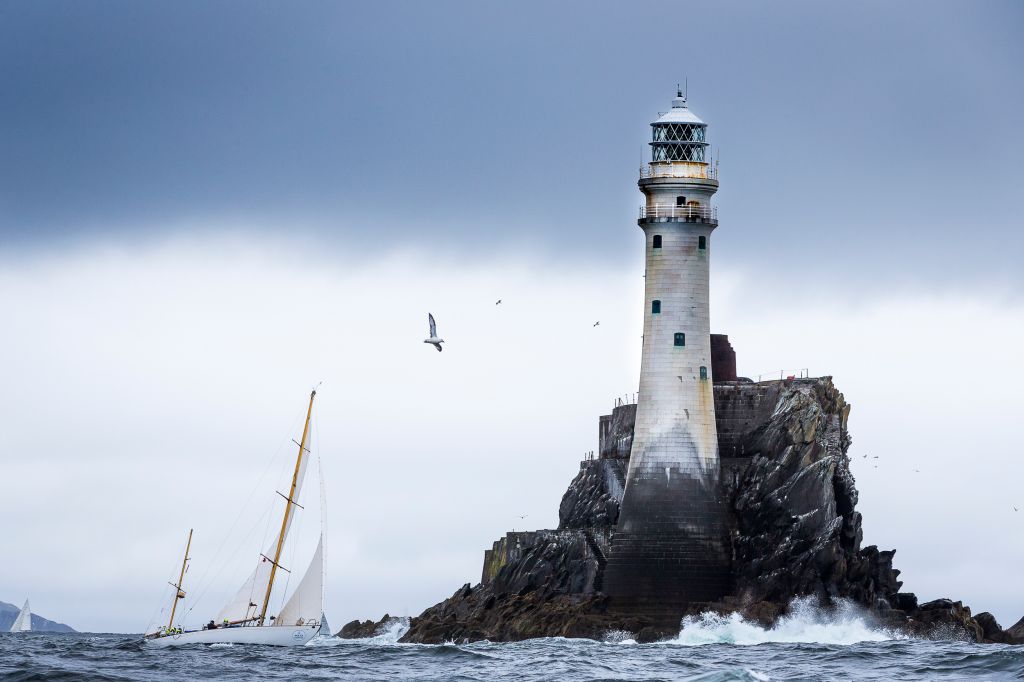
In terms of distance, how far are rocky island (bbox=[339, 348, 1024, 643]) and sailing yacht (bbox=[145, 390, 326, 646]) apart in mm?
7869

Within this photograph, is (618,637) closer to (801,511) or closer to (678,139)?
(801,511)

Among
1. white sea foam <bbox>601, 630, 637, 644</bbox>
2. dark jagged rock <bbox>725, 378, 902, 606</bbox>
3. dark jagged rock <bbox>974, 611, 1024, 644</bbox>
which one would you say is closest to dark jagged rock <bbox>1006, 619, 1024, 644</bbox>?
dark jagged rock <bbox>974, 611, 1024, 644</bbox>

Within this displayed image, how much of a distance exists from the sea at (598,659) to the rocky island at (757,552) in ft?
5.46

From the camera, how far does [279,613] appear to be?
3917 inches

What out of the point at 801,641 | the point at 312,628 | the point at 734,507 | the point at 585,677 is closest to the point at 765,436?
the point at 734,507

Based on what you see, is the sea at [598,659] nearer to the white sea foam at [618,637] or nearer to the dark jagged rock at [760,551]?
the white sea foam at [618,637]

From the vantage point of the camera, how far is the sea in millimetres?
73562

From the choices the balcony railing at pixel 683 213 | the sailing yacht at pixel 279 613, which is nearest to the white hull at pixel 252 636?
the sailing yacht at pixel 279 613

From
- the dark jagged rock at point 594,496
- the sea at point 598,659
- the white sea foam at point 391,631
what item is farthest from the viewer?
the white sea foam at point 391,631

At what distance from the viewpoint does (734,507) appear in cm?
10338

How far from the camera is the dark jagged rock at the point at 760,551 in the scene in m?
100

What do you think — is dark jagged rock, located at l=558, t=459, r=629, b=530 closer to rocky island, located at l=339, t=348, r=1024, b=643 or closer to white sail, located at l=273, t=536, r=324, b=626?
rocky island, located at l=339, t=348, r=1024, b=643

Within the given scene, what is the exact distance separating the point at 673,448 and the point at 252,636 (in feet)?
69.1

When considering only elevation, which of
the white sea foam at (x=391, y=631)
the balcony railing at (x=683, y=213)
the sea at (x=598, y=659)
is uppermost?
the balcony railing at (x=683, y=213)
